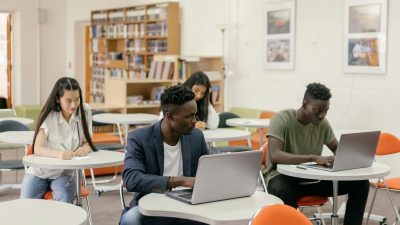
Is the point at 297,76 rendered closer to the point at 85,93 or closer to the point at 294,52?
the point at 294,52

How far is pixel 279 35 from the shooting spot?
923 centimetres

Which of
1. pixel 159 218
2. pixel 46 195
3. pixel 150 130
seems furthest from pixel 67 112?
pixel 159 218

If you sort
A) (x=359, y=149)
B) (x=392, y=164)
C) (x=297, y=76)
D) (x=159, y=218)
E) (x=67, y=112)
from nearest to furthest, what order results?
(x=159, y=218) < (x=359, y=149) < (x=67, y=112) < (x=392, y=164) < (x=297, y=76)

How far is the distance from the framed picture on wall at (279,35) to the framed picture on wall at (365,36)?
1079 mm

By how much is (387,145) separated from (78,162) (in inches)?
111

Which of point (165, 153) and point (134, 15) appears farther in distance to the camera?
point (134, 15)

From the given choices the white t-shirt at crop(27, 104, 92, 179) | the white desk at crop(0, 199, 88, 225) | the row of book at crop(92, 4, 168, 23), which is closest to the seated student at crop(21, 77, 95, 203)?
the white t-shirt at crop(27, 104, 92, 179)

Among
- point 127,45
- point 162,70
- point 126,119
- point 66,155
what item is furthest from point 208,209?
point 127,45

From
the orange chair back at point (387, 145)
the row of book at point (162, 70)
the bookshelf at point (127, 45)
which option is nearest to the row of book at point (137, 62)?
the bookshelf at point (127, 45)

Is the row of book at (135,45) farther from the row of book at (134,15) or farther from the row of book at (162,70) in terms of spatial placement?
the row of book at (162,70)

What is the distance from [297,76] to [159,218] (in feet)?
19.5

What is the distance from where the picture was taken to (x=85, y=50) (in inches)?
606

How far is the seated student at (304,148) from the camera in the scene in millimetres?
4508

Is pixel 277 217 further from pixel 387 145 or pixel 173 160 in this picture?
pixel 387 145
